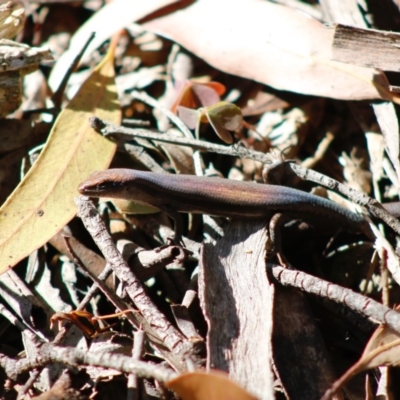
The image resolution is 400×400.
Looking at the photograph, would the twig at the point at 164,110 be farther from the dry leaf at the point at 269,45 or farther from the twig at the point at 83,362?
the twig at the point at 83,362

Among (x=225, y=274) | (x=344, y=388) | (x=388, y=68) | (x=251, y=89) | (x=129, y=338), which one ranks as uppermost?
(x=388, y=68)

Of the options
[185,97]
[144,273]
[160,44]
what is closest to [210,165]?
[185,97]

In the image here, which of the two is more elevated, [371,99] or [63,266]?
[371,99]

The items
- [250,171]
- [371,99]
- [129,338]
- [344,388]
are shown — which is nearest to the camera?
[344,388]

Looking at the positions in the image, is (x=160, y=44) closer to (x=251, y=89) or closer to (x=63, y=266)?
(x=251, y=89)

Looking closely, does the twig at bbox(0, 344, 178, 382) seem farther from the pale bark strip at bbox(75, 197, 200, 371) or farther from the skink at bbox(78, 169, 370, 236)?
the skink at bbox(78, 169, 370, 236)

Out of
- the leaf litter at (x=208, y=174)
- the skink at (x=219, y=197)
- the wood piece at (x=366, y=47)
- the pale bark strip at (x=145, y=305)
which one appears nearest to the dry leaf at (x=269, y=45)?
the leaf litter at (x=208, y=174)

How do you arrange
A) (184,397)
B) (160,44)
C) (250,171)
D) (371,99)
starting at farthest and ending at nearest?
(160,44) → (250,171) → (371,99) → (184,397)

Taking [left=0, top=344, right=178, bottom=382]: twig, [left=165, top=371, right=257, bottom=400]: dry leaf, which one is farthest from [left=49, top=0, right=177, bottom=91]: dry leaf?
[left=165, top=371, right=257, bottom=400]: dry leaf
